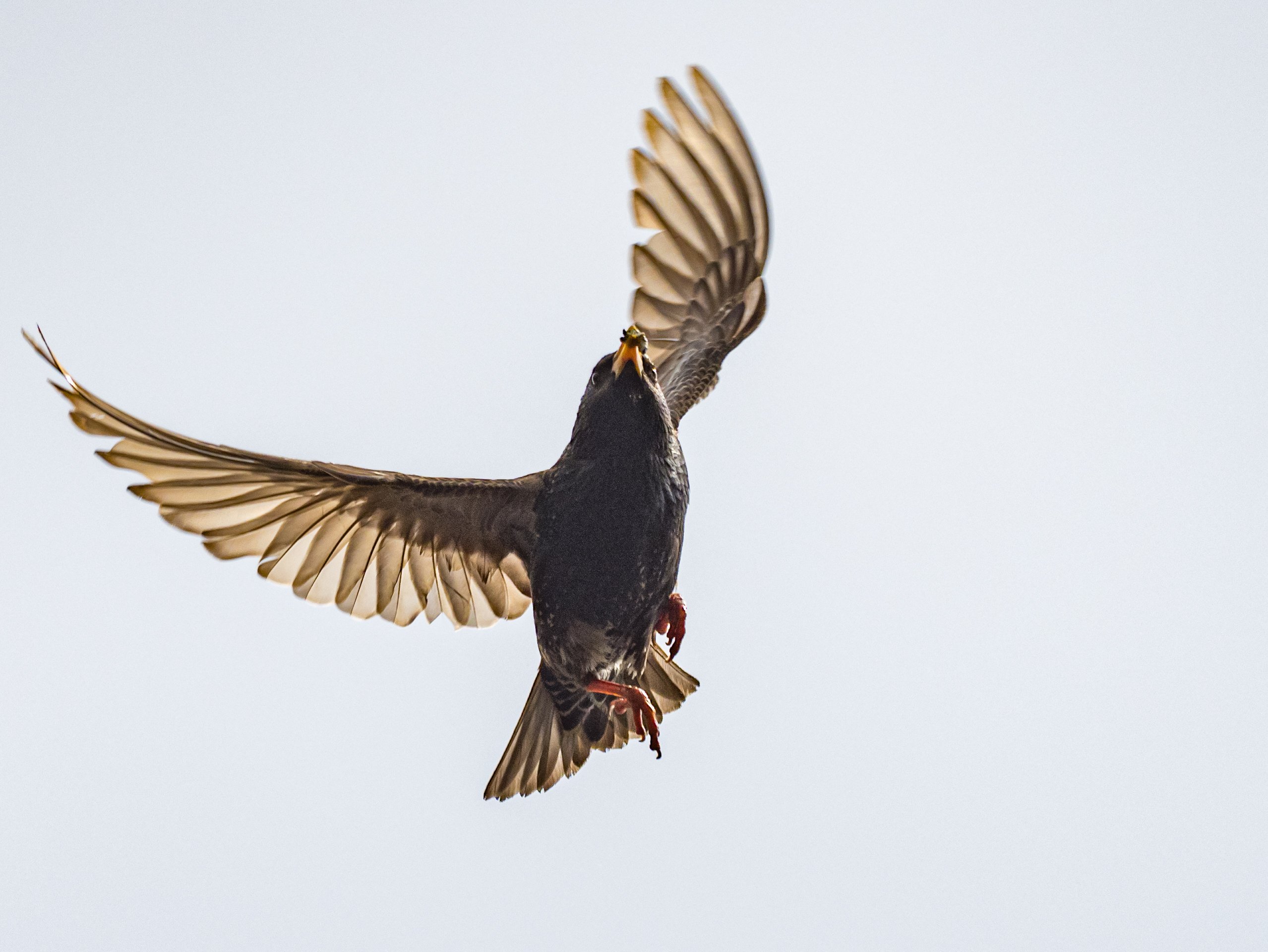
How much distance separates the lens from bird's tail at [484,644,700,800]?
566cm

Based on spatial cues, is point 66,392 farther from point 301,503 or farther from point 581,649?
point 581,649

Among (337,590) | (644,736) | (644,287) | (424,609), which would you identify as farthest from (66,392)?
(644,287)

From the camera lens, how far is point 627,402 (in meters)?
4.82

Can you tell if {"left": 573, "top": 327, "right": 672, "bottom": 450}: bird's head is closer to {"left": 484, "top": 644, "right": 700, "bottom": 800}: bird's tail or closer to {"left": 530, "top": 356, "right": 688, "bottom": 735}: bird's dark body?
{"left": 530, "top": 356, "right": 688, "bottom": 735}: bird's dark body

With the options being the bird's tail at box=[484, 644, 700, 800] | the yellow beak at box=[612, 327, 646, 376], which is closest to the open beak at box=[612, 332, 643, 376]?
the yellow beak at box=[612, 327, 646, 376]

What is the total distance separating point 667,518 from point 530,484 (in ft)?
2.52

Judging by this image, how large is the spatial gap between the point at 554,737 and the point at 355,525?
1.47 meters

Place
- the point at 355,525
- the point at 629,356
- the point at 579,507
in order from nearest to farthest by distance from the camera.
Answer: the point at 629,356, the point at 579,507, the point at 355,525

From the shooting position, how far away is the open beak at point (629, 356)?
15.5ft

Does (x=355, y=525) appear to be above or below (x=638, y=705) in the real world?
above

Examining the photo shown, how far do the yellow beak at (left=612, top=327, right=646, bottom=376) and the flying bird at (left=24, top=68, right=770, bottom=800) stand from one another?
12mm

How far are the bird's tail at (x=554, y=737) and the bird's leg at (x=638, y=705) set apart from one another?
1.24ft

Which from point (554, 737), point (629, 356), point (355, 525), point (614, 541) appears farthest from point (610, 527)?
point (554, 737)

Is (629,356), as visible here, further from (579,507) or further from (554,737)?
(554,737)
